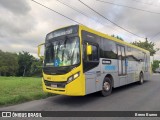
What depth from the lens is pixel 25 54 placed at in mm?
84562

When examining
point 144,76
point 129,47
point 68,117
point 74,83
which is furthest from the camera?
point 144,76

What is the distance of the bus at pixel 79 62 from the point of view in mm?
7898

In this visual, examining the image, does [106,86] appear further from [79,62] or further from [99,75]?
[79,62]

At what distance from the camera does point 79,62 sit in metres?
7.91

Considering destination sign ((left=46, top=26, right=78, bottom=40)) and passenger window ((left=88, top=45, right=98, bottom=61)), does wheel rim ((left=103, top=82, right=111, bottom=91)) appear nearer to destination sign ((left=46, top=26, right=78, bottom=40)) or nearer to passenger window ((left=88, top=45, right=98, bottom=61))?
passenger window ((left=88, top=45, right=98, bottom=61))

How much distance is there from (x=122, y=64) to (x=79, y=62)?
5028 mm

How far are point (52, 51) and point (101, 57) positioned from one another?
2.51 meters

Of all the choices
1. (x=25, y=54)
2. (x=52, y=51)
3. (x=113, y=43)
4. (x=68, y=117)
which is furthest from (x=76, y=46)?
(x=25, y=54)

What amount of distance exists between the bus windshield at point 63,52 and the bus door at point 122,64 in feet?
14.1

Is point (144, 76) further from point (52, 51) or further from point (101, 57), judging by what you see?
point (52, 51)

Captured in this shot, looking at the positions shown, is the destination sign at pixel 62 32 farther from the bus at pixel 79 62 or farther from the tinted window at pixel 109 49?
the tinted window at pixel 109 49

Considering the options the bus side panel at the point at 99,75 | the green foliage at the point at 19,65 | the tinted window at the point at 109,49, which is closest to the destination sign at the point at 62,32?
the bus side panel at the point at 99,75

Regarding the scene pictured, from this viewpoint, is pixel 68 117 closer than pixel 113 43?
Yes

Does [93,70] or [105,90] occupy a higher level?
[93,70]
